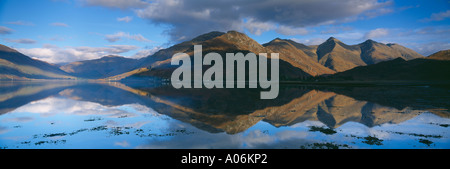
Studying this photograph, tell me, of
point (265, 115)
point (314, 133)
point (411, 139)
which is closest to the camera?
point (411, 139)

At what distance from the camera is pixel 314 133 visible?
2519cm

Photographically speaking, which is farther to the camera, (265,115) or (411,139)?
(265,115)

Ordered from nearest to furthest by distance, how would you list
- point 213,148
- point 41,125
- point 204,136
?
point 213,148
point 204,136
point 41,125

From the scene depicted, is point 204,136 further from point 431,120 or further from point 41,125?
point 431,120

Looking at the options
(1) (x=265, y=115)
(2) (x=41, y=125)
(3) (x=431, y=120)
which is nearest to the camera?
(2) (x=41, y=125)

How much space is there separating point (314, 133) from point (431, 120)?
1843 centimetres
